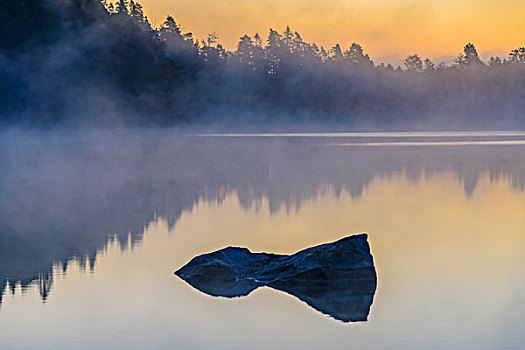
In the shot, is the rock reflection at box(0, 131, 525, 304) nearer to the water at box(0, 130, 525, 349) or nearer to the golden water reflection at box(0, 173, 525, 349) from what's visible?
the water at box(0, 130, 525, 349)

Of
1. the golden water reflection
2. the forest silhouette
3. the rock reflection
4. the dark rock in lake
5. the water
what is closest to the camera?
the golden water reflection

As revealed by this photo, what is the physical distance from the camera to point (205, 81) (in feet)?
451

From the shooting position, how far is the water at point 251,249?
948 cm

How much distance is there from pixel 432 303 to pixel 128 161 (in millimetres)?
37088

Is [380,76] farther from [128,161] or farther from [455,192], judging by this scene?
[455,192]

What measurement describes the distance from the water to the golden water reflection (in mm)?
25

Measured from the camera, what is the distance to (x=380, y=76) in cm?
17825

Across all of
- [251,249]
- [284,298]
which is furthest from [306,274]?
[251,249]

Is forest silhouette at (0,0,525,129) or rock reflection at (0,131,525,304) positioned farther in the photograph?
forest silhouette at (0,0,525,129)

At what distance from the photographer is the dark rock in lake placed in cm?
1138

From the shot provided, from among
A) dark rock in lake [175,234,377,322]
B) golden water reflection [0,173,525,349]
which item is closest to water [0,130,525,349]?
golden water reflection [0,173,525,349]

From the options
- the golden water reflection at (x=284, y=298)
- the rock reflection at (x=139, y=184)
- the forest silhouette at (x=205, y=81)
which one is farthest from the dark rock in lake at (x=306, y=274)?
the forest silhouette at (x=205, y=81)

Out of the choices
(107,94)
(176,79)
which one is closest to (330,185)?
(107,94)

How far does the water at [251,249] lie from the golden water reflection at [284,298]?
0.08ft
